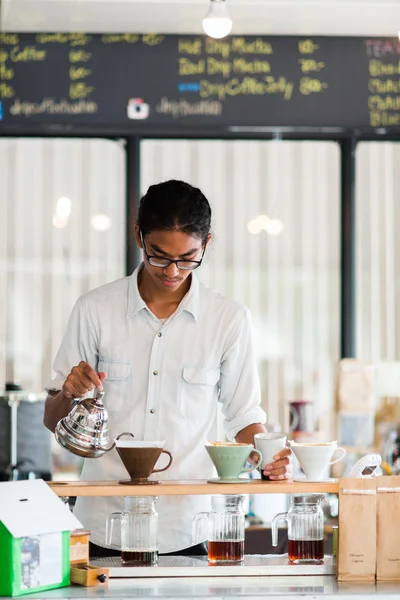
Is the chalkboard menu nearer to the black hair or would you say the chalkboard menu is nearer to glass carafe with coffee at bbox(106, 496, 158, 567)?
the black hair

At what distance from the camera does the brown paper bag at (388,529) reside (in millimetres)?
2295

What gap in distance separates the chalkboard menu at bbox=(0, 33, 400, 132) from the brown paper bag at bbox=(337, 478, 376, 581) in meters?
3.11

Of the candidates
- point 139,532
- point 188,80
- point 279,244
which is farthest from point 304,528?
point 188,80

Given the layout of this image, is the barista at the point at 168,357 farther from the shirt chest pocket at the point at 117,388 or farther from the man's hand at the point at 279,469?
the man's hand at the point at 279,469

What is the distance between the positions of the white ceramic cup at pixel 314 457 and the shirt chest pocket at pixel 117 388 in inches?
22.0

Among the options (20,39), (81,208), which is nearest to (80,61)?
(20,39)

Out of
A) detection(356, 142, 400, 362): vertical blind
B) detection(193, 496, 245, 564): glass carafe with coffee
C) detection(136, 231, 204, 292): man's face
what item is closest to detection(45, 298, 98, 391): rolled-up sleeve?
detection(136, 231, 204, 292): man's face

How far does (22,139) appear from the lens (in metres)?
5.16

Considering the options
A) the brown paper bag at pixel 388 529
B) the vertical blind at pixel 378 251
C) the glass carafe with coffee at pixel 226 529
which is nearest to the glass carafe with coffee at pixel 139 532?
the glass carafe with coffee at pixel 226 529

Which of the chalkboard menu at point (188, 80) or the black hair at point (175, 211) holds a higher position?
the chalkboard menu at point (188, 80)

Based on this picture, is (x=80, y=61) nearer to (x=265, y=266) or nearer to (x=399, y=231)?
(x=265, y=266)

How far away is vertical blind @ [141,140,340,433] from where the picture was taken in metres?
5.25

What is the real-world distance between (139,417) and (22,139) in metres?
Answer: 2.77

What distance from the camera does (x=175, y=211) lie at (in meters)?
2.68
